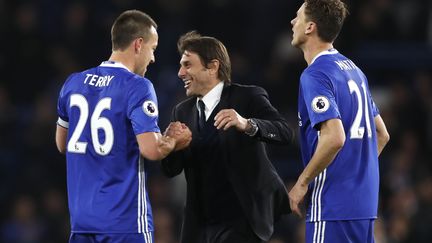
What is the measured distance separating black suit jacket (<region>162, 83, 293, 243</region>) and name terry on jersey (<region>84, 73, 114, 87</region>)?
628mm

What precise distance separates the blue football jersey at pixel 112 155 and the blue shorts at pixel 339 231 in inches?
38.6

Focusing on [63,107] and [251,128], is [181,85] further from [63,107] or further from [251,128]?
[251,128]

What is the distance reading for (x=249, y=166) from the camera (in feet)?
20.6

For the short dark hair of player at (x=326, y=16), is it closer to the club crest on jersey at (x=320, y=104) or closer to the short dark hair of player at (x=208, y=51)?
the club crest on jersey at (x=320, y=104)

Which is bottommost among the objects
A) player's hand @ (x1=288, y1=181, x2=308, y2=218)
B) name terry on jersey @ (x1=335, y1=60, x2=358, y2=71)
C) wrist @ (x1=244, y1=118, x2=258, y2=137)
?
player's hand @ (x1=288, y1=181, x2=308, y2=218)

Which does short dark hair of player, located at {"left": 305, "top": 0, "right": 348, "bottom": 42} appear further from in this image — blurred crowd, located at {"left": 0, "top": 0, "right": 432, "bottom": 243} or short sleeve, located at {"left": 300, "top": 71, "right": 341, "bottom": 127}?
blurred crowd, located at {"left": 0, "top": 0, "right": 432, "bottom": 243}

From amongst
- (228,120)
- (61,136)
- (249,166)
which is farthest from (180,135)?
(61,136)

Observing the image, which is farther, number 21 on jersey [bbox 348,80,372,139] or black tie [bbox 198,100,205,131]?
black tie [bbox 198,100,205,131]

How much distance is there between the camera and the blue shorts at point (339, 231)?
5.92 m

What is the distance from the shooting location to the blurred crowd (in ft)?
37.1

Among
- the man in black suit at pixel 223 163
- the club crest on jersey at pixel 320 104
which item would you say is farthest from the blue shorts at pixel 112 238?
the club crest on jersey at pixel 320 104

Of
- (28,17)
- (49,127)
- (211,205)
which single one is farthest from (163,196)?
(211,205)

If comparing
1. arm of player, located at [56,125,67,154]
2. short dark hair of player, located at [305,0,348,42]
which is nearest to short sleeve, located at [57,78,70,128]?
arm of player, located at [56,125,67,154]

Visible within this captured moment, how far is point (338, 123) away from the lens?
584cm
